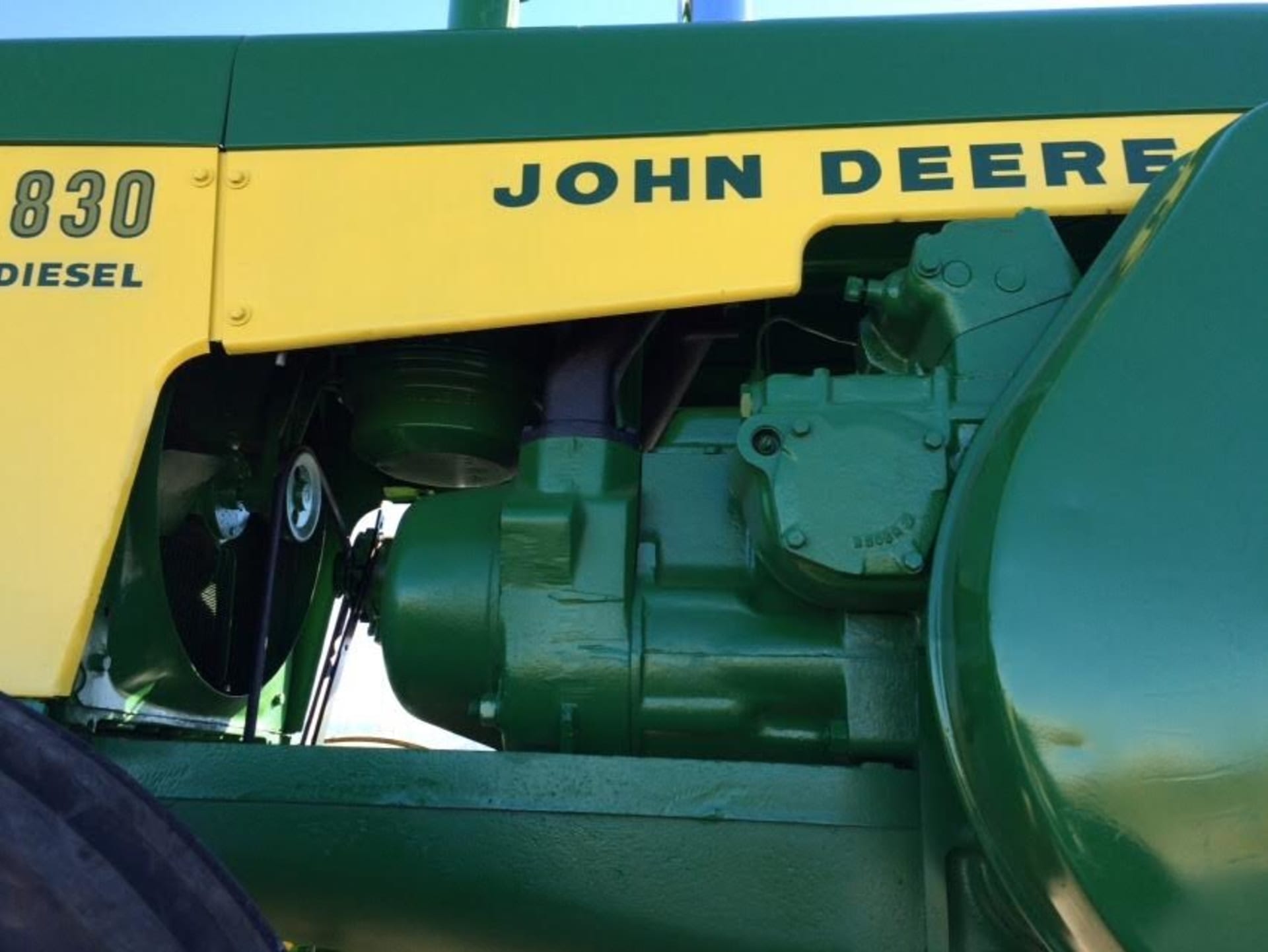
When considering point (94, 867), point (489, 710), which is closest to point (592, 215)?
point (489, 710)

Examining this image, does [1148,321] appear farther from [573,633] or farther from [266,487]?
[266,487]

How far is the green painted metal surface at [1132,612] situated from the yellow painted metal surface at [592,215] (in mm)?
332

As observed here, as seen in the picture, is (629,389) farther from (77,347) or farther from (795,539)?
(77,347)

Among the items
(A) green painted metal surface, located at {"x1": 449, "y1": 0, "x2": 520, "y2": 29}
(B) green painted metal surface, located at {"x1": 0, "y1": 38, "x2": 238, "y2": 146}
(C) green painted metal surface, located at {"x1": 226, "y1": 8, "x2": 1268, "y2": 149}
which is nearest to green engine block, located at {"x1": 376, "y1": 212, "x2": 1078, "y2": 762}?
(C) green painted metal surface, located at {"x1": 226, "y1": 8, "x2": 1268, "y2": 149}

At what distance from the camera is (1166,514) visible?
1113 millimetres

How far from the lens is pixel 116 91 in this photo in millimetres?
1633

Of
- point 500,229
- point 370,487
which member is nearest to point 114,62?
point 500,229

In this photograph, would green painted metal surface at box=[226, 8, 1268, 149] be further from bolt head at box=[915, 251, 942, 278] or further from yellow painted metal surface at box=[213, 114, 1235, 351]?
bolt head at box=[915, 251, 942, 278]

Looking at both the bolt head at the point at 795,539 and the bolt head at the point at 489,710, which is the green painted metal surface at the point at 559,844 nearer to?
the bolt head at the point at 489,710

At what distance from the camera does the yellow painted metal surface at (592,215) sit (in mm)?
1533

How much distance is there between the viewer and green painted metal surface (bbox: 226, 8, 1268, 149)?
5.19 feet

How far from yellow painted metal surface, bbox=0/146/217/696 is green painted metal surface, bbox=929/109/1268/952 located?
0.95 metres

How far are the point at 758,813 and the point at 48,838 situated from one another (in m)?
0.73

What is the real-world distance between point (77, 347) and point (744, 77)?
35.1 inches
